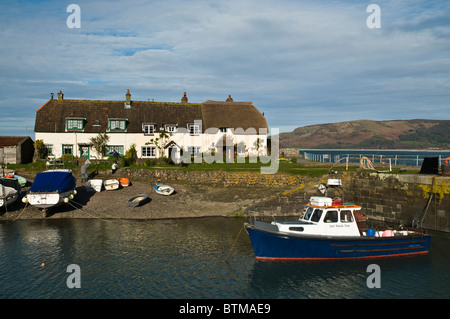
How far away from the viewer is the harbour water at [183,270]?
15.7m

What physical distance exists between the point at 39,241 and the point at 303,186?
22705mm

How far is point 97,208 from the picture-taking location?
30500mm

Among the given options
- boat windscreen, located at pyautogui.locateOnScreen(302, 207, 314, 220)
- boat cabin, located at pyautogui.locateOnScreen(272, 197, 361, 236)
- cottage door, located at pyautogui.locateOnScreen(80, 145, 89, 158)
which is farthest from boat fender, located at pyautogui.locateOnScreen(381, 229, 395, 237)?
cottage door, located at pyautogui.locateOnScreen(80, 145, 89, 158)

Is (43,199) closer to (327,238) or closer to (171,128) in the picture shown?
(327,238)

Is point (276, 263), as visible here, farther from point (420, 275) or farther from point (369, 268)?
point (420, 275)

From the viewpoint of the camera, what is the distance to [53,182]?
1157 inches

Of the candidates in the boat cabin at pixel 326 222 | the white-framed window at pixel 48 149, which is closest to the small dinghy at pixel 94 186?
the white-framed window at pixel 48 149

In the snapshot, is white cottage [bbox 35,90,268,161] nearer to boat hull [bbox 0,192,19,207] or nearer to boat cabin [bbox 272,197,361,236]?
boat hull [bbox 0,192,19,207]

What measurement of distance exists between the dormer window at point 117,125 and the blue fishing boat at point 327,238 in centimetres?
3197

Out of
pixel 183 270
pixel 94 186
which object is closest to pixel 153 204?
pixel 94 186

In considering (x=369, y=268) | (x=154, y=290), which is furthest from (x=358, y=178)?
(x=154, y=290)

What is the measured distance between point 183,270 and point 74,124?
114ft

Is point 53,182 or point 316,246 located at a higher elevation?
point 53,182
